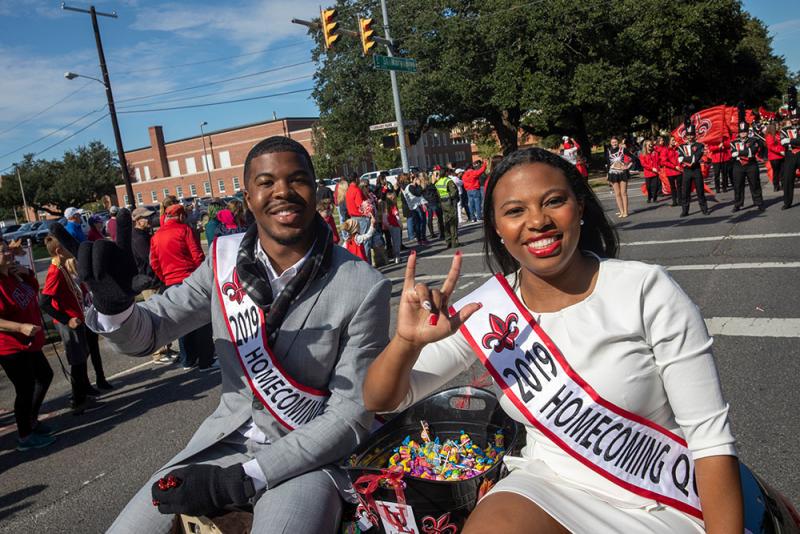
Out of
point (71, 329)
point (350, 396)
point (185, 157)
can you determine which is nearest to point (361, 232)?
point (71, 329)

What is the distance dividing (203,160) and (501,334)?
84107mm

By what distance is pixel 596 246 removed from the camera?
2.22 metres

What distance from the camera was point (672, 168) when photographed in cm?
1595

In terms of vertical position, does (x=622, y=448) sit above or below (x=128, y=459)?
above

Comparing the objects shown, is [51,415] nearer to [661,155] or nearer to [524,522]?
[524,522]

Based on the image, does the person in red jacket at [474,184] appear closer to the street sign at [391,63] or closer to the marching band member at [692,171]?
the street sign at [391,63]

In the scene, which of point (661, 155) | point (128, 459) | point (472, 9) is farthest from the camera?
point (472, 9)

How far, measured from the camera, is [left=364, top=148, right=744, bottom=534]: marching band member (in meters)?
1.68

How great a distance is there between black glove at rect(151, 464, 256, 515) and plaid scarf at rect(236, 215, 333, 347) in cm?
54

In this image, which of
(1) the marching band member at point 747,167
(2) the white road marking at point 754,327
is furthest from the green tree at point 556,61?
(2) the white road marking at point 754,327

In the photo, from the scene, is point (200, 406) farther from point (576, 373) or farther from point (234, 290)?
point (576, 373)

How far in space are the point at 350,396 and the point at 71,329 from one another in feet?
15.8

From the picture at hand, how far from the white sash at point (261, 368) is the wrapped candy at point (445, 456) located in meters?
0.38

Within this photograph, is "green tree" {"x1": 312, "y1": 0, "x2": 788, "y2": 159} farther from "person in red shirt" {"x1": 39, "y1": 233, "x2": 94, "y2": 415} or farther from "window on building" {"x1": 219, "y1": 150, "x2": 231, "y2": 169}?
"window on building" {"x1": 219, "y1": 150, "x2": 231, "y2": 169}
